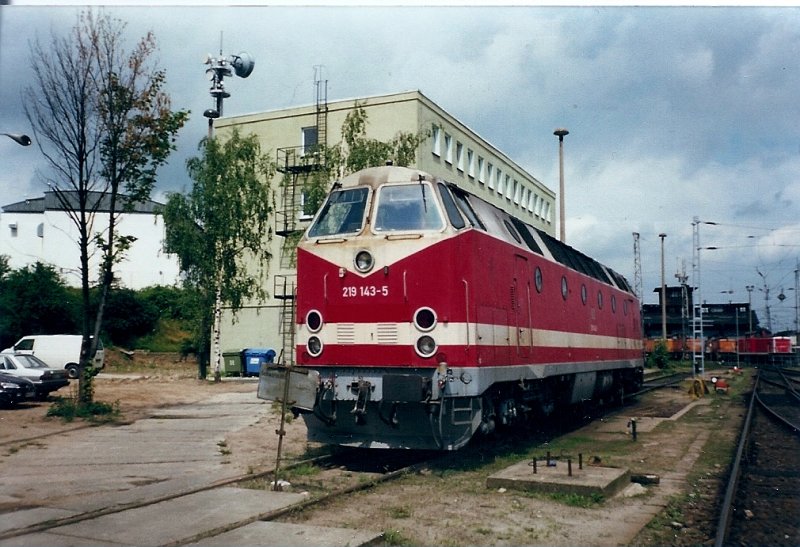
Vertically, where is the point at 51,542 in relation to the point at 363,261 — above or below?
below

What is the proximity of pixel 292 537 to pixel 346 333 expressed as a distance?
3751mm

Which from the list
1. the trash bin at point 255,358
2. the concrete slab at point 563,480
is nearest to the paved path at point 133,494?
the concrete slab at point 563,480

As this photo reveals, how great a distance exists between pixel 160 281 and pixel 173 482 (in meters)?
49.7

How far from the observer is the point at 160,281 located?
56.1 meters

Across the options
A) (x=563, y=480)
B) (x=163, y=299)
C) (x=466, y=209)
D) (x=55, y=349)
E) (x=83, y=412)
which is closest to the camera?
(x=563, y=480)

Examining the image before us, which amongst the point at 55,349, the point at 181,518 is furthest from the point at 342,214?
the point at 55,349

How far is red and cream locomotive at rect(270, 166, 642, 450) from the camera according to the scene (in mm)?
9188

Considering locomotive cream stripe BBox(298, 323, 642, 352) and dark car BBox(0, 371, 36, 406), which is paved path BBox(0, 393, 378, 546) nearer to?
locomotive cream stripe BBox(298, 323, 642, 352)

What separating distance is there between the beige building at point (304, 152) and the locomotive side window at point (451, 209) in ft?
55.7

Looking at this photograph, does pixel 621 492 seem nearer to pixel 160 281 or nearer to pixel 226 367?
pixel 226 367

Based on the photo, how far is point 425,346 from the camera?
9258 mm

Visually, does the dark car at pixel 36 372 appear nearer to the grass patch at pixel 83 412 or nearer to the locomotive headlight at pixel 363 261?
the grass patch at pixel 83 412

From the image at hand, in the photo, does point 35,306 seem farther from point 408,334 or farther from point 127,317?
point 408,334

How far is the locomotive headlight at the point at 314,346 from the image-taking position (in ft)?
32.1
